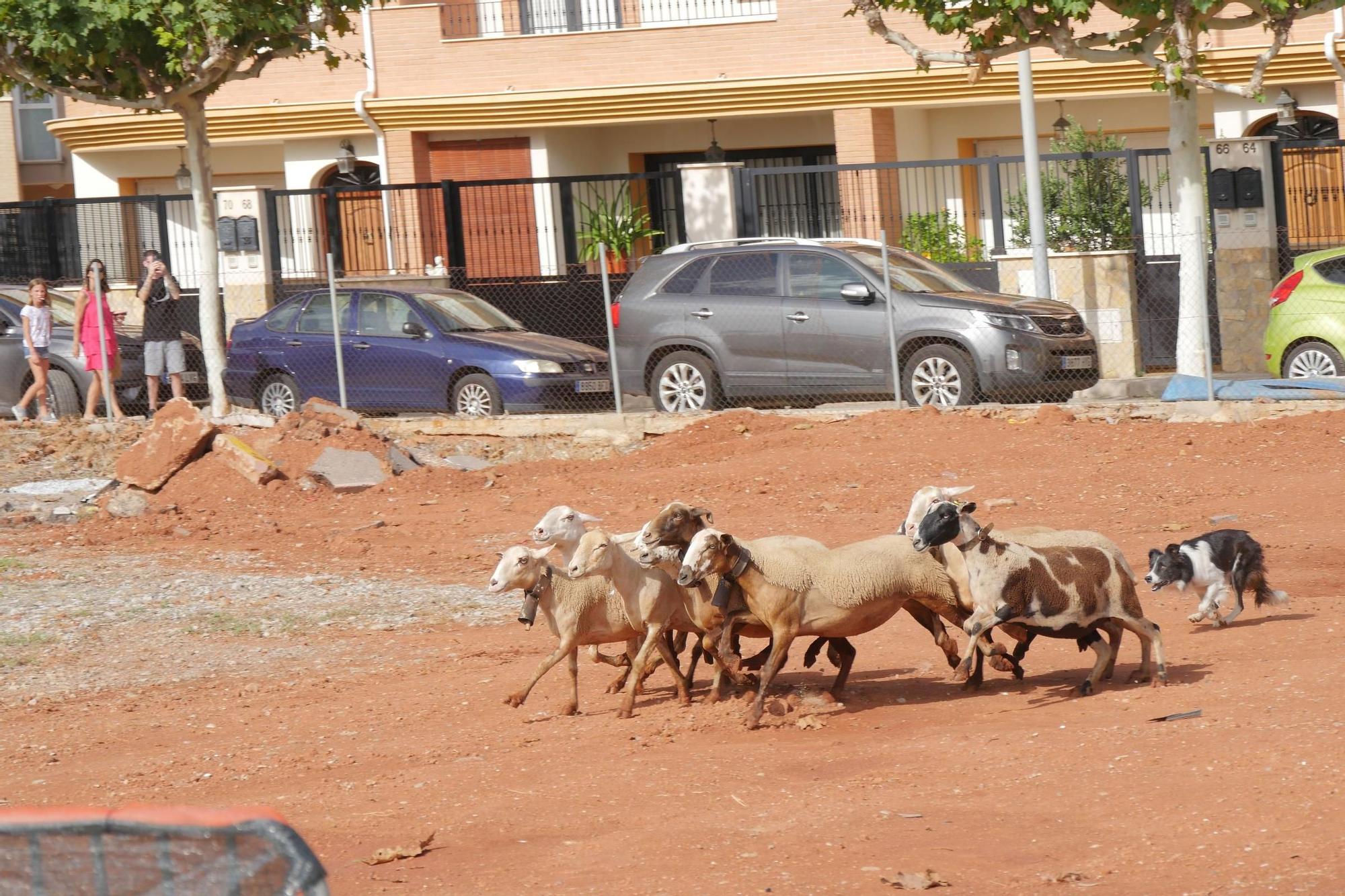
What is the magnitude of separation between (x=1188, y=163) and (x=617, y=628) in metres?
11.9

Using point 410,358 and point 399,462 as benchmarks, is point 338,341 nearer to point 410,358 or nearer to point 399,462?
point 410,358

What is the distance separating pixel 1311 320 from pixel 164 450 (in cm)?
1143

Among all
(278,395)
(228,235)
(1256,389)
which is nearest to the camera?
(1256,389)

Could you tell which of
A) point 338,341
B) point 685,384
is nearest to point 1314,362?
point 685,384

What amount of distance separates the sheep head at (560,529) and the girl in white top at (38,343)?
13181 millimetres

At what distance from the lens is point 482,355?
20125 millimetres

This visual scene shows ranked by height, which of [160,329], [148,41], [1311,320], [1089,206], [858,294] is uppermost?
[148,41]

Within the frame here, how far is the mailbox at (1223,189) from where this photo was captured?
21484 millimetres

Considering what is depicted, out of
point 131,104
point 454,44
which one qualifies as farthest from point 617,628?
point 454,44

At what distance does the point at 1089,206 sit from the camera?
24484mm

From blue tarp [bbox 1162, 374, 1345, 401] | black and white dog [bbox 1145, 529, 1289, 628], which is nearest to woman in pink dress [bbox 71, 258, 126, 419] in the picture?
blue tarp [bbox 1162, 374, 1345, 401]

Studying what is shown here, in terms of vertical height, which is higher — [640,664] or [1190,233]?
[1190,233]

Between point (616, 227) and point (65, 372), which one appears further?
point (616, 227)

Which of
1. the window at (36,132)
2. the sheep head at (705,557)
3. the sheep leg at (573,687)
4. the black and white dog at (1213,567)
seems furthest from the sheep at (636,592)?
the window at (36,132)
